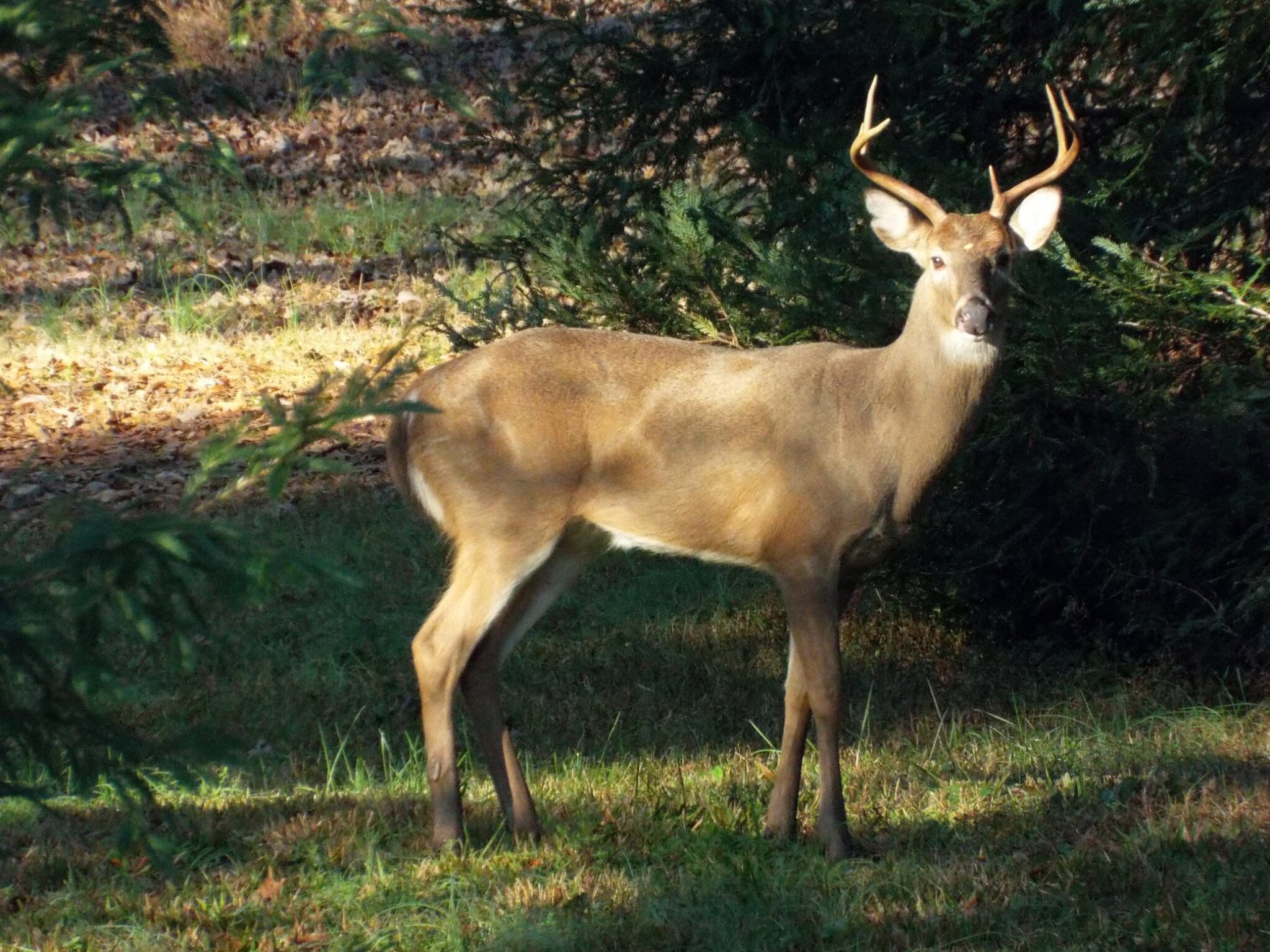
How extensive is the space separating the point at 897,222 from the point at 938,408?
30.1 inches

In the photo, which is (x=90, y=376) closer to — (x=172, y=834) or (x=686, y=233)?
(x=686, y=233)

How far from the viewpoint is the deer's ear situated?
599 cm

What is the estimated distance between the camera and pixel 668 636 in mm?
8312

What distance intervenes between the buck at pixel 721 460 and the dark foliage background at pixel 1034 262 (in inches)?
40.3

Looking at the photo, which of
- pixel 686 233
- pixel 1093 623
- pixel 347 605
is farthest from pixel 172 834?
pixel 1093 623

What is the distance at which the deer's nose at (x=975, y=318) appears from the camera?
5.56m

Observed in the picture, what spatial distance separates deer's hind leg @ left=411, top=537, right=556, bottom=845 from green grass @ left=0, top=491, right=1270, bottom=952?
1.07ft

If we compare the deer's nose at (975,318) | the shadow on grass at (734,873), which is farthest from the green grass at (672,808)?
the deer's nose at (975,318)

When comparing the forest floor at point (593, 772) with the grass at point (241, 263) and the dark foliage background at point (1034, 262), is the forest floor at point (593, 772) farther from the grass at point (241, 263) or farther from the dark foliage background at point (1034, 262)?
the grass at point (241, 263)

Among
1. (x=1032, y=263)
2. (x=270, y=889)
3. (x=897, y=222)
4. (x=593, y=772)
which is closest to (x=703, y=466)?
(x=897, y=222)

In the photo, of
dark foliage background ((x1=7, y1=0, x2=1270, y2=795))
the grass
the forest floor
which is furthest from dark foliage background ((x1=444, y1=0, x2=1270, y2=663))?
the grass

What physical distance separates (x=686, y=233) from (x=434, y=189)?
1032cm

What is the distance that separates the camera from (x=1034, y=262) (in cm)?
685

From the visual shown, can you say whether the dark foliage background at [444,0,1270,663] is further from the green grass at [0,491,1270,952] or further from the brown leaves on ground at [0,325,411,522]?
the brown leaves on ground at [0,325,411,522]
